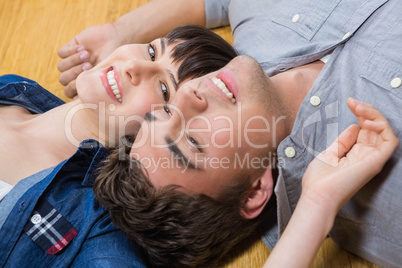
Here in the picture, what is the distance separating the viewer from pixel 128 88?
1.21m

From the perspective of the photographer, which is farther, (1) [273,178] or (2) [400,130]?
(1) [273,178]

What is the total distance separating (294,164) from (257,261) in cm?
31

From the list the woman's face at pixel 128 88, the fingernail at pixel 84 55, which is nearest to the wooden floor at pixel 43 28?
the fingernail at pixel 84 55

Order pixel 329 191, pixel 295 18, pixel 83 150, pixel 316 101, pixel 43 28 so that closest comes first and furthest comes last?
pixel 329 191, pixel 316 101, pixel 83 150, pixel 295 18, pixel 43 28

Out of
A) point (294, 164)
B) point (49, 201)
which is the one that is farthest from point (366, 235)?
point (49, 201)

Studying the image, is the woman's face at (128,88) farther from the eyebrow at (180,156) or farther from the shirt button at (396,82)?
the shirt button at (396,82)

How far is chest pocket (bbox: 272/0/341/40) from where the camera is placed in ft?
4.27

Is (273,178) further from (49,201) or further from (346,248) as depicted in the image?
(49,201)

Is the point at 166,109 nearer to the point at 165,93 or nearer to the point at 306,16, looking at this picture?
the point at 165,93

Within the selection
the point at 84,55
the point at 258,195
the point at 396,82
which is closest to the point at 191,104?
the point at 258,195

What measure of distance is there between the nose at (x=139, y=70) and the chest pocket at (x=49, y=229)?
44 cm

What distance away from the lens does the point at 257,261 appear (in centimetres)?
119

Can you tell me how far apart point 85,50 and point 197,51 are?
1.79ft

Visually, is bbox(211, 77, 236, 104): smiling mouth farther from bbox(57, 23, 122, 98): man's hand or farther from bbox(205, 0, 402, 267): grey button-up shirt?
bbox(57, 23, 122, 98): man's hand
